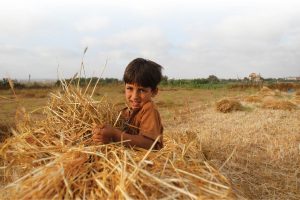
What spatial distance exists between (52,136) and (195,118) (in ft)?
20.7

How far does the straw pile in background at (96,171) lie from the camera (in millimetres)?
1964

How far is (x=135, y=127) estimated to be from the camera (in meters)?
2.84

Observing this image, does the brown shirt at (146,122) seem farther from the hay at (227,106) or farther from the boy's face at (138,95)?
the hay at (227,106)

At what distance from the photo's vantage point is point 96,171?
7.14 feet

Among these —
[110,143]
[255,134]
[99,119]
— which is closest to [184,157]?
[110,143]

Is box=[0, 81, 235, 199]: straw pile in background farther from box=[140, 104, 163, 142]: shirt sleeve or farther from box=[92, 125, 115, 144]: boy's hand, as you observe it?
box=[140, 104, 163, 142]: shirt sleeve

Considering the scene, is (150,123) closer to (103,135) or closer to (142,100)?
(142,100)

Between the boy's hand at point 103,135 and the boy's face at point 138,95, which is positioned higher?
the boy's face at point 138,95

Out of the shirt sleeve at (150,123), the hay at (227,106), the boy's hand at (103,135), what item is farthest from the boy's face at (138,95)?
the hay at (227,106)

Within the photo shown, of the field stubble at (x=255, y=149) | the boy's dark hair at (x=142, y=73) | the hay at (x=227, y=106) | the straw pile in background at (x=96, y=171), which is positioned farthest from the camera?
the hay at (x=227, y=106)

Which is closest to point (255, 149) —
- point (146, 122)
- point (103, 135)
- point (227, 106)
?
point (146, 122)

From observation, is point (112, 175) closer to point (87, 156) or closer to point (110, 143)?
point (87, 156)

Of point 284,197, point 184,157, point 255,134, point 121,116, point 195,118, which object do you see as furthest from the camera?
point 195,118

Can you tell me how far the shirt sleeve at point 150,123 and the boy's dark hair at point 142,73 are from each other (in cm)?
20
